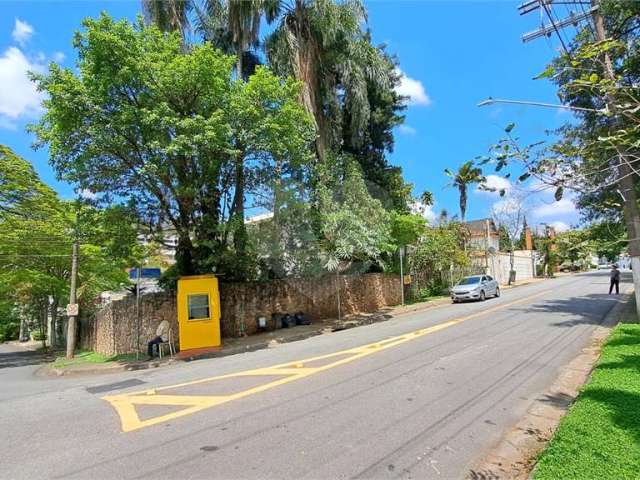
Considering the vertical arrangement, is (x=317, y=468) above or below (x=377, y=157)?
below

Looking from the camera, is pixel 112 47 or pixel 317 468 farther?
pixel 112 47

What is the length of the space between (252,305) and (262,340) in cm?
265

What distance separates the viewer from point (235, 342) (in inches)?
628

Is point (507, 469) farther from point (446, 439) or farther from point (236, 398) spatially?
point (236, 398)

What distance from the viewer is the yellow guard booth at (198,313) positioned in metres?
14.9

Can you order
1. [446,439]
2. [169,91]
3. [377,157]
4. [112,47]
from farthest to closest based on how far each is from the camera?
[377,157], [169,91], [112,47], [446,439]

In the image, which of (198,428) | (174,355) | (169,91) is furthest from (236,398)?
(169,91)

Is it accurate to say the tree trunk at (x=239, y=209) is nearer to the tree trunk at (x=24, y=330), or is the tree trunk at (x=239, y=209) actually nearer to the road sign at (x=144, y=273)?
the road sign at (x=144, y=273)

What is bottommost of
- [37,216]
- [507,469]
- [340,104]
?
[507,469]

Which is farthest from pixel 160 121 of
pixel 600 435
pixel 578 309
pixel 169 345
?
pixel 578 309

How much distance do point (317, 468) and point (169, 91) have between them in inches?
480

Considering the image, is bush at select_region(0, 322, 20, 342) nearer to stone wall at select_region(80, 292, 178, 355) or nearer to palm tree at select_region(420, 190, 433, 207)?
stone wall at select_region(80, 292, 178, 355)

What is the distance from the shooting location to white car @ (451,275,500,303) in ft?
76.8

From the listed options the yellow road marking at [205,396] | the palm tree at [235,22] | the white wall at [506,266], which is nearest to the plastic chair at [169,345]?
the yellow road marking at [205,396]
